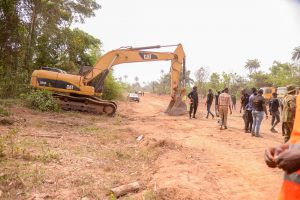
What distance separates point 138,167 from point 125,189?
149 centimetres

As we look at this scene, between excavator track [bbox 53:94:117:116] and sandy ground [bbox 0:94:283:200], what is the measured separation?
Result: 17.4 ft

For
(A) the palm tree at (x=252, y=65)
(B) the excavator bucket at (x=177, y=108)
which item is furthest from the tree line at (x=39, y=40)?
(A) the palm tree at (x=252, y=65)

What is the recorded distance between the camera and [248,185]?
17.4 feet

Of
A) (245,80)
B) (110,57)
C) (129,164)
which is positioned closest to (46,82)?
(110,57)

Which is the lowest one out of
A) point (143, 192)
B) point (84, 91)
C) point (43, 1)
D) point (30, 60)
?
point (143, 192)

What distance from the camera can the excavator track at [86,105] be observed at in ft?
49.2

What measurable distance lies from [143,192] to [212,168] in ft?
6.30

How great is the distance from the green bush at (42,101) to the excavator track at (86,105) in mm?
630

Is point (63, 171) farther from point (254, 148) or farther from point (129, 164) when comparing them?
point (254, 148)

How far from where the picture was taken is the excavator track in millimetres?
15006

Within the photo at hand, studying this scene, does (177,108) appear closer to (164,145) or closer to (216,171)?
(164,145)

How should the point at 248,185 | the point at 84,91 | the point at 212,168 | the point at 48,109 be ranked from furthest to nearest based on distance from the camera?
the point at 84,91
the point at 48,109
the point at 212,168
the point at 248,185

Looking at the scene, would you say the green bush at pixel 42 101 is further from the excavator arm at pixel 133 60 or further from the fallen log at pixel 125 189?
the fallen log at pixel 125 189

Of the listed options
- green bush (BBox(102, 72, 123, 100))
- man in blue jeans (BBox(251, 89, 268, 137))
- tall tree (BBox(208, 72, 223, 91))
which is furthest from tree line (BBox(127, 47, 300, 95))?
man in blue jeans (BBox(251, 89, 268, 137))
